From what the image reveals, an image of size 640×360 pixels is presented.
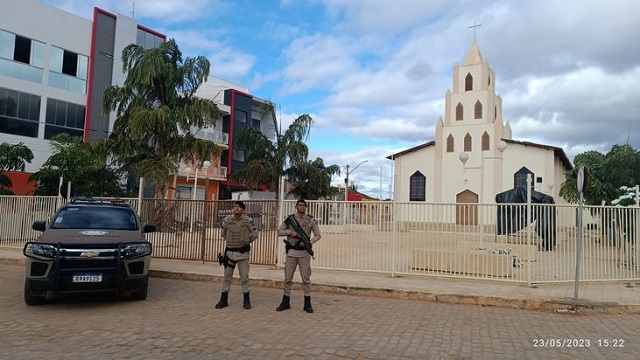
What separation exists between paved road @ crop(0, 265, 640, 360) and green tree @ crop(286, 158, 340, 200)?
25.1 meters

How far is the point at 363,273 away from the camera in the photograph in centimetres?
1166

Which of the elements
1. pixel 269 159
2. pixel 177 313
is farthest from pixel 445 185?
pixel 177 313

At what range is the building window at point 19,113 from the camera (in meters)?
28.4

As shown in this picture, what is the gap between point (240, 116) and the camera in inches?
1866

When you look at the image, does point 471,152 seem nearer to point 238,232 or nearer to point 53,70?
point 53,70

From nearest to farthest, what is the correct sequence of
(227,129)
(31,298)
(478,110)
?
(31,298), (478,110), (227,129)

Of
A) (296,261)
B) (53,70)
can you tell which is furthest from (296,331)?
(53,70)

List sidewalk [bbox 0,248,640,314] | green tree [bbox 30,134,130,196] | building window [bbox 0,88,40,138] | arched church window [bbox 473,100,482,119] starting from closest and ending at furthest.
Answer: sidewalk [bbox 0,248,640,314] → green tree [bbox 30,134,130,196] → building window [bbox 0,88,40,138] → arched church window [bbox 473,100,482,119]

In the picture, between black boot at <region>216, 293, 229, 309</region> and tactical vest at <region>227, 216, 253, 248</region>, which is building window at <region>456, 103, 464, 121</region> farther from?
black boot at <region>216, 293, 229, 309</region>

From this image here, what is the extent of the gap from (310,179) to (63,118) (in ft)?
54.5

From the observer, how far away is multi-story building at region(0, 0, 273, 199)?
28.8 m

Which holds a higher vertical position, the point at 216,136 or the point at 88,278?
the point at 216,136

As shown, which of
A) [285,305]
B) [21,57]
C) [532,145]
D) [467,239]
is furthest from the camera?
[532,145]

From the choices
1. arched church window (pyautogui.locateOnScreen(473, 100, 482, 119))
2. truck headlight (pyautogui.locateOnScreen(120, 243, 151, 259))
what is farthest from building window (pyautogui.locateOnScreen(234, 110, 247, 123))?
truck headlight (pyautogui.locateOnScreen(120, 243, 151, 259))
